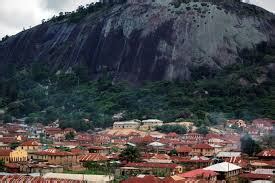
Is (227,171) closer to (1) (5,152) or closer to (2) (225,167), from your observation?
(2) (225,167)

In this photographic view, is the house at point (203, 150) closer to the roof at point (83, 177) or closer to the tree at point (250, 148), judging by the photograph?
the tree at point (250, 148)

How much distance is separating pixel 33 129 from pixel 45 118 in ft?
28.0

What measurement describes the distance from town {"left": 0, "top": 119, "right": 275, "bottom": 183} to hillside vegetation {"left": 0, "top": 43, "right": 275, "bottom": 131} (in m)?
4.67

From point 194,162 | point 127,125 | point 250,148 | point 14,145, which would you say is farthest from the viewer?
point 127,125

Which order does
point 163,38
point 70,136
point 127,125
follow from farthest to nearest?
1. point 163,38
2. point 127,125
3. point 70,136

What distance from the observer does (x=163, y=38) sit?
371 ft

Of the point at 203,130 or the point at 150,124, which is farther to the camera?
the point at 150,124

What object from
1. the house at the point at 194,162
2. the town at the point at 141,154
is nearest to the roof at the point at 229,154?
the town at the point at 141,154

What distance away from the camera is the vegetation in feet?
252

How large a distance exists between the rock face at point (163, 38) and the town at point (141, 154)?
27.5 m

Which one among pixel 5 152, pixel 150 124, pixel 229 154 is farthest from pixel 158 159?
pixel 150 124

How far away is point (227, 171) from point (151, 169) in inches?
240

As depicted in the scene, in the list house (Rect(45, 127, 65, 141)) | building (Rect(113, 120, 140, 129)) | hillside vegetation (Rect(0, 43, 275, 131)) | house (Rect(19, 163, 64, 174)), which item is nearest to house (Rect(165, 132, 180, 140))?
hillside vegetation (Rect(0, 43, 275, 131))

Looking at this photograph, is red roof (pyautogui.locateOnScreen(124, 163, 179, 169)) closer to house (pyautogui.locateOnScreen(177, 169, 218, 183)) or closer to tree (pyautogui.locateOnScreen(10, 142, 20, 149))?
house (pyautogui.locateOnScreen(177, 169, 218, 183))
